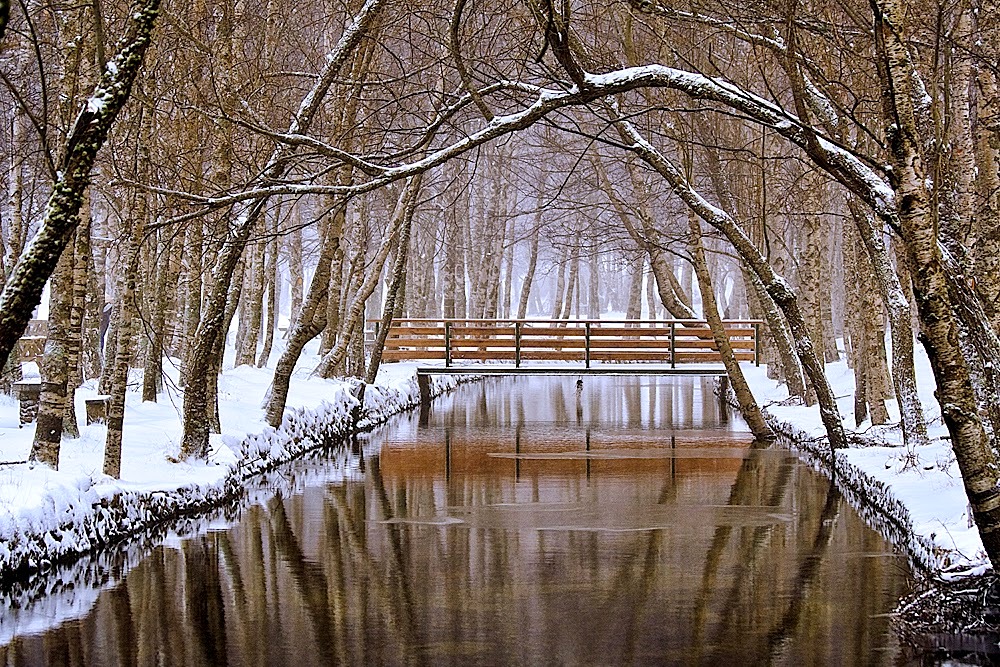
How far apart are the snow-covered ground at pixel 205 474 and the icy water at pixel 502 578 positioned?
1.54 ft

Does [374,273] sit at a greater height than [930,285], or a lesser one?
greater

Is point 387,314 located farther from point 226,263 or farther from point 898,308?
point 898,308

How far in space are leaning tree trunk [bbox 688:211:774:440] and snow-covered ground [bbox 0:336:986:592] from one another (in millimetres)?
716

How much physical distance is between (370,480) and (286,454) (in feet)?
7.41

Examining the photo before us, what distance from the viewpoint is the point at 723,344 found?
21547 mm

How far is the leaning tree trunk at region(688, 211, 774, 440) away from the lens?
2158 cm

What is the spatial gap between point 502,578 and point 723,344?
11.3m

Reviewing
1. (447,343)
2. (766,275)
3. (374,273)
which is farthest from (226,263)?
(447,343)

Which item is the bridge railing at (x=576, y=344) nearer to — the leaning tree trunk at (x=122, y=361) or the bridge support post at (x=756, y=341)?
the bridge support post at (x=756, y=341)

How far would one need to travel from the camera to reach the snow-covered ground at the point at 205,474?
35.4 feet

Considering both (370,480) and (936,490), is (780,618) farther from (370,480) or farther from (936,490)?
(370,480)

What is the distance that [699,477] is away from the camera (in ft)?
59.8

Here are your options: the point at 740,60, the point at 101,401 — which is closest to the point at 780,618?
the point at 101,401

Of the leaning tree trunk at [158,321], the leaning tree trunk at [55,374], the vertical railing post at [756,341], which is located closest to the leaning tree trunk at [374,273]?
the leaning tree trunk at [158,321]
